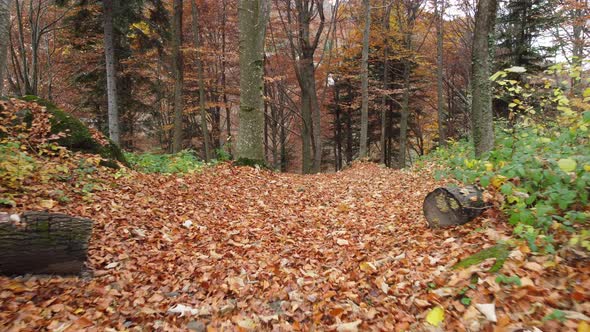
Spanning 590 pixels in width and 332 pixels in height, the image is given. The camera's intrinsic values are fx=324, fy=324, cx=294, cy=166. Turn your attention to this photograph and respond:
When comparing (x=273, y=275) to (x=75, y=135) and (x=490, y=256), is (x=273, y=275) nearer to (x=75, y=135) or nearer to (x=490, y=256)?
(x=490, y=256)

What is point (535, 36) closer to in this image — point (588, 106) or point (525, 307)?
point (588, 106)

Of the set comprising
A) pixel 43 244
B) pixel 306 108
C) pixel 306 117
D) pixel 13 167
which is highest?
pixel 306 108

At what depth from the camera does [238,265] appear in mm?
3895

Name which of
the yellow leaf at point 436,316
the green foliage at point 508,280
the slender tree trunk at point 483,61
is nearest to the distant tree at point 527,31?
the slender tree trunk at point 483,61

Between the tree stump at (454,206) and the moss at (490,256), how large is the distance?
2.65 ft

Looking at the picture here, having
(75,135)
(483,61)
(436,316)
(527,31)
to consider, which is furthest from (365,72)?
(436,316)

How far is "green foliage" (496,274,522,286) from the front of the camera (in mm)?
2474

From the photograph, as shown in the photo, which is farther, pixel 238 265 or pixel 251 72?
pixel 251 72

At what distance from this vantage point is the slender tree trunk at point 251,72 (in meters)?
8.63

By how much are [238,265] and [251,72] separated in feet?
20.0

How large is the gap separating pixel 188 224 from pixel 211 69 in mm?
16646

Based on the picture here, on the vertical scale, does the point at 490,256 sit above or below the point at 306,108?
below

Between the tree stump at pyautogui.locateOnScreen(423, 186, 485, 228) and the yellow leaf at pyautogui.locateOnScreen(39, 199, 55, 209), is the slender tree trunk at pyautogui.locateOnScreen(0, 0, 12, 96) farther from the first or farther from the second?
the tree stump at pyautogui.locateOnScreen(423, 186, 485, 228)

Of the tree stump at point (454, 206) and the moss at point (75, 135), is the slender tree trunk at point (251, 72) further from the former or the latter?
the tree stump at point (454, 206)
